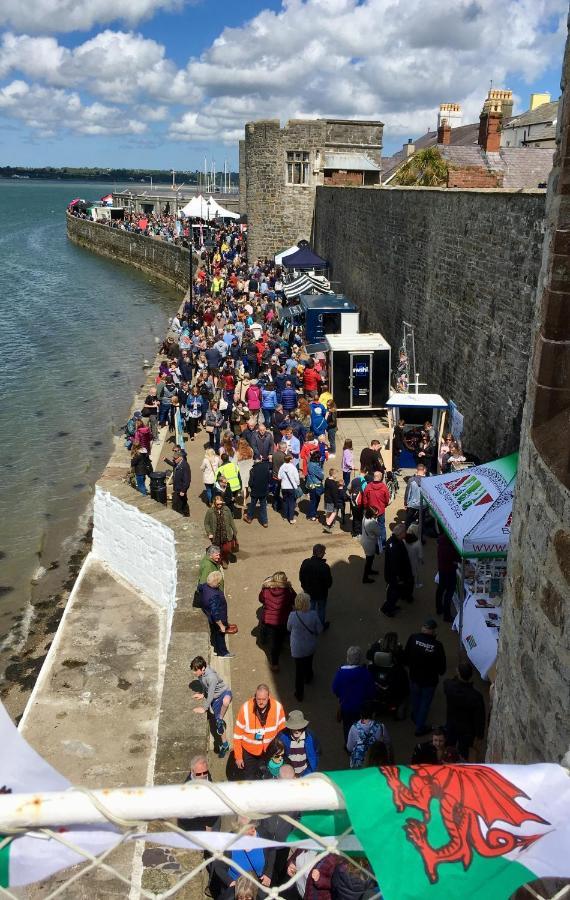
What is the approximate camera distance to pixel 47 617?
35.9 ft

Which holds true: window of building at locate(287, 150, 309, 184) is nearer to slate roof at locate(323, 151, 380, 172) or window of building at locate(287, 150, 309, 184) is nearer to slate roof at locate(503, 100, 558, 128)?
slate roof at locate(323, 151, 380, 172)

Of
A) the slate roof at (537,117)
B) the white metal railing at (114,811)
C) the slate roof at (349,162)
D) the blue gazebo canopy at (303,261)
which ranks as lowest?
the blue gazebo canopy at (303,261)

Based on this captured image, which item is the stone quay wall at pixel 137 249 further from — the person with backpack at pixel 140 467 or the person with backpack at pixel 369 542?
the person with backpack at pixel 369 542

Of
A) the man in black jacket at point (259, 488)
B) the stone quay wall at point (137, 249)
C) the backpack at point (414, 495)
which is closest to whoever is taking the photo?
the backpack at point (414, 495)

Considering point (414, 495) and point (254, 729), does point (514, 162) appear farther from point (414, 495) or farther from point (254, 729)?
point (254, 729)

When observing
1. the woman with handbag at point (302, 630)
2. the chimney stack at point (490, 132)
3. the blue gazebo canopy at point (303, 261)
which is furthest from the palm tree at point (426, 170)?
the woman with handbag at point (302, 630)

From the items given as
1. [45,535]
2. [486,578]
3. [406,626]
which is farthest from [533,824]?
[45,535]

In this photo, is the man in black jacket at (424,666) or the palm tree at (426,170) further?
the palm tree at (426,170)

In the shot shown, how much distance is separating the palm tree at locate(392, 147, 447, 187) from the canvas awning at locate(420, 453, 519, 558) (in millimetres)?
17409

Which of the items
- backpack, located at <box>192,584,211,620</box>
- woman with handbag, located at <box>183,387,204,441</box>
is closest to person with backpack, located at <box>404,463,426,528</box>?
backpack, located at <box>192,584,211,620</box>

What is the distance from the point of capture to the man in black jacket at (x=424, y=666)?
20.5 ft

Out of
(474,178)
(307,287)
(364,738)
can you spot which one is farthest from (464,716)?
(307,287)

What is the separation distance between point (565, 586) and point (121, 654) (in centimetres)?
608

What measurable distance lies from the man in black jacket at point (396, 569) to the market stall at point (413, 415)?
13.0 feet
